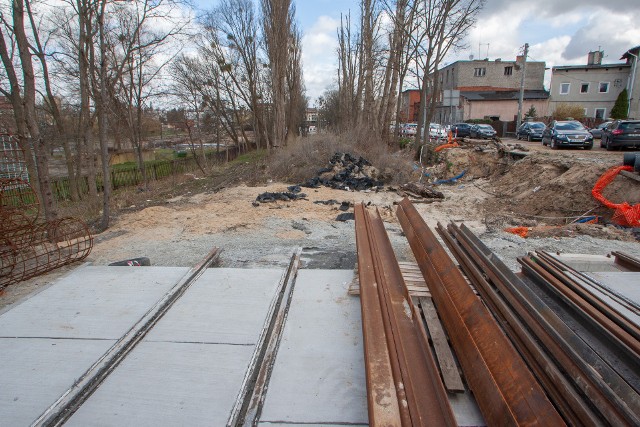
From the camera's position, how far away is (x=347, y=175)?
500 inches

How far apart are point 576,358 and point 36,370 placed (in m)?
3.76

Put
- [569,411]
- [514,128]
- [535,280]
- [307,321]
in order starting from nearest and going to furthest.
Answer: [569,411] < [307,321] < [535,280] < [514,128]

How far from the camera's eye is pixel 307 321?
11.0 feet

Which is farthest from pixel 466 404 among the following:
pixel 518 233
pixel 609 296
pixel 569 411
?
pixel 518 233

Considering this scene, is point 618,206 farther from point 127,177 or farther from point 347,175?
point 127,177


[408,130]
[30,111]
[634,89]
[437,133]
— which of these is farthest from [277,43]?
[634,89]

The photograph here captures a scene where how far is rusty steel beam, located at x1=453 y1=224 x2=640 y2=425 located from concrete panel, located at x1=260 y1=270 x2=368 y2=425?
1280 mm

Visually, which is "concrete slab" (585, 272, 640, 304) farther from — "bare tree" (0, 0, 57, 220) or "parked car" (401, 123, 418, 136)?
"parked car" (401, 123, 418, 136)

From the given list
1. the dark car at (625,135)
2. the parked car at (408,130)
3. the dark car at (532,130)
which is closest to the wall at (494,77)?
the parked car at (408,130)

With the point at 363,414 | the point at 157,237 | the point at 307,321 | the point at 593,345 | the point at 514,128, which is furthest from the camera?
the point at 514,128

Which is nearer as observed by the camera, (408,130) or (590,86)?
Answer: (408,130)

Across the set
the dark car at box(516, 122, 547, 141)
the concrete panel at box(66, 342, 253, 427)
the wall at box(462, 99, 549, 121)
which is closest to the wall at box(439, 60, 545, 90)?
the wall at box(462, 99, 549, 121)

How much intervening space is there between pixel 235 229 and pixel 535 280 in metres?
4.81

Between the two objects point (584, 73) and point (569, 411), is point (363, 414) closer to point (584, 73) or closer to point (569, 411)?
point (569, 411)
